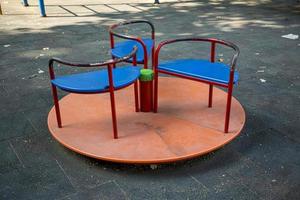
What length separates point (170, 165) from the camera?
9.72 ft

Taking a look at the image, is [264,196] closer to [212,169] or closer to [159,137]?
[212,169]

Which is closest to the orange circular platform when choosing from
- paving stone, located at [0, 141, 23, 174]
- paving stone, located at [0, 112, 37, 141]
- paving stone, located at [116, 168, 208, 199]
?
paving stone, located at [116, 168, 208, 199]

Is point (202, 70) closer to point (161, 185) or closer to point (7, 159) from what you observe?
point (161, 185)

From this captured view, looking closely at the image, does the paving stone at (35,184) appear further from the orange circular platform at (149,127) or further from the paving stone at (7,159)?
the orange circular platform at (149,127)

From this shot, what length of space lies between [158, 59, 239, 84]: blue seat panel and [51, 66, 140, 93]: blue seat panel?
366mm

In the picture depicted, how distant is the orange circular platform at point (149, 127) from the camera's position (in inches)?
114

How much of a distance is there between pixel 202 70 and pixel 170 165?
939 mm

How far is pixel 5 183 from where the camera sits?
2746 millimetres

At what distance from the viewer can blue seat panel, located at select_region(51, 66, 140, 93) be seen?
2.87 m

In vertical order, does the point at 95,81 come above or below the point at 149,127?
above

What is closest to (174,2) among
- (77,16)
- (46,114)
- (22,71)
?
(77,16)

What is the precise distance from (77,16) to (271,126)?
22.6ft

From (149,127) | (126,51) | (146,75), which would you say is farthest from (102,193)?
(126,51)

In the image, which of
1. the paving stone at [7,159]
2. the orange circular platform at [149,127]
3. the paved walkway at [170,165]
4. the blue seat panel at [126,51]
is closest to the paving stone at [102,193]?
the paved walkway at [170,165]
